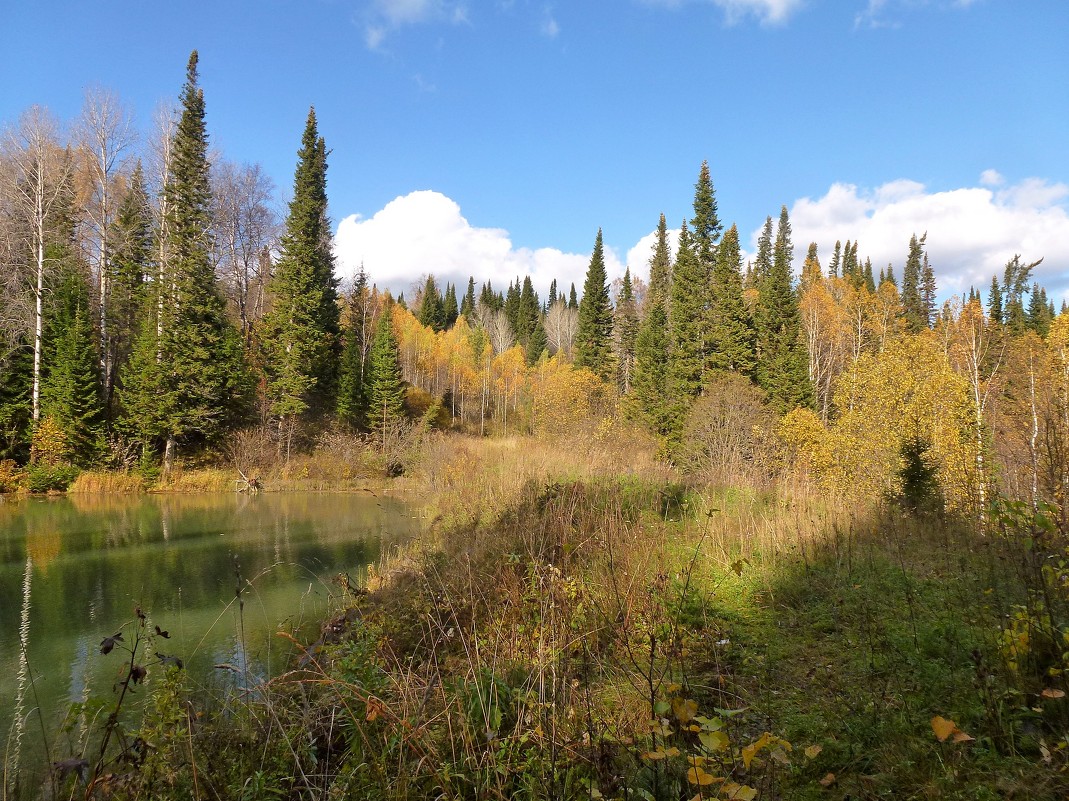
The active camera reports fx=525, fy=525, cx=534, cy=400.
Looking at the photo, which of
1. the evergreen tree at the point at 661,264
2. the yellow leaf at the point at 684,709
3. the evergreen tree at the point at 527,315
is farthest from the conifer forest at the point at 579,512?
the evergreen tree at the point at 527,315

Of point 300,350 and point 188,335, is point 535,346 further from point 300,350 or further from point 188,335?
point 188,335

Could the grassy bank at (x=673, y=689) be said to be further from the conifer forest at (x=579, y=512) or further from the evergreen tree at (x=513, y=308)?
the evergreen tree at (x=513, y=308)

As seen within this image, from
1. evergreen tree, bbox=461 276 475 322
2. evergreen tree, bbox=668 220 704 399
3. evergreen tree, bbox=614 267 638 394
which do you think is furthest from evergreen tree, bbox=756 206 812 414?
evergreen tree, bbox=461 276 475 322

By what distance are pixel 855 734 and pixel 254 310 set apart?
3905 centimetres

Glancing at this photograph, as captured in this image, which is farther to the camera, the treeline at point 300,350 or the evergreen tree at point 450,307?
the evergreen tree at point 450,307

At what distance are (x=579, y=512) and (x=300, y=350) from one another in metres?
25.0

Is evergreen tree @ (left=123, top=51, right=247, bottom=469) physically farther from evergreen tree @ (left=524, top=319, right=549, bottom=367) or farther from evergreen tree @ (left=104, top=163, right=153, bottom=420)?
evergreen tree @ (left=524, top=319, right=549, bottom=367)

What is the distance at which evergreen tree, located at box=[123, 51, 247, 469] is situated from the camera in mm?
22469

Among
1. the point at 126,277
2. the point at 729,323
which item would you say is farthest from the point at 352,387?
the point at 729,323

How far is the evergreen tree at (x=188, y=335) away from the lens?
885 inches

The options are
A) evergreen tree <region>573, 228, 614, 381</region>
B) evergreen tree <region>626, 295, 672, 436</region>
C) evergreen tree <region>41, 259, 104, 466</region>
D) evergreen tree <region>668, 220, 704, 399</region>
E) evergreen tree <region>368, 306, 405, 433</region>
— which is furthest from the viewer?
evergreen tree <region>573, 228, 614, 381</region>

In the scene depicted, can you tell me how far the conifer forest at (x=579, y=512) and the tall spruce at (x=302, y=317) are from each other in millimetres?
219

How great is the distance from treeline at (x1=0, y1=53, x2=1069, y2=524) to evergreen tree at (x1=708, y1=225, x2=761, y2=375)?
0.11 metres

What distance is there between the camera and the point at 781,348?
2786 centimetres
